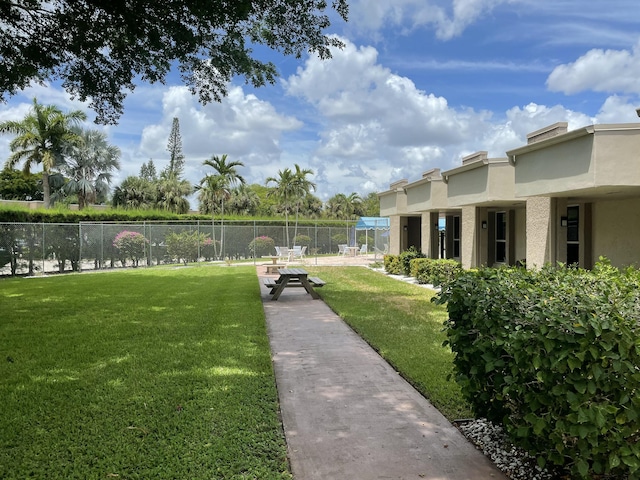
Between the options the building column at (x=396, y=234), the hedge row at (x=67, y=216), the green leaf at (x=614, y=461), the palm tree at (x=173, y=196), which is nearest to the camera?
the green leaf at (x=614, y=461)

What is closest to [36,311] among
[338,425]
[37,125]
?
[338,425]

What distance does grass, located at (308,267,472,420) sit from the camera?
15.6 feet

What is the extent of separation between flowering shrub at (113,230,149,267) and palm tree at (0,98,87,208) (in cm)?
1308

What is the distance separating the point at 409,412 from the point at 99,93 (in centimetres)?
979

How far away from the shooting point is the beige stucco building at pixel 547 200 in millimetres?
7754

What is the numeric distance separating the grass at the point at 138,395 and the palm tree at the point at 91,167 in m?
30.3

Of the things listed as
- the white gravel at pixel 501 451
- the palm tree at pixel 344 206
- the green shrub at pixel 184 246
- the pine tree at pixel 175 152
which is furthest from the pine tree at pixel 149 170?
the white gravel at pixel 501 451

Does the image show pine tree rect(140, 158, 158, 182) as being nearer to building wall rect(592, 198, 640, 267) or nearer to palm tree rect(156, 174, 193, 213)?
palm tree rect(156, 174, 193, 213)

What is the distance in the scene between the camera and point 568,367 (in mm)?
2396

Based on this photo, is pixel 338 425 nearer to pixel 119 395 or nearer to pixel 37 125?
pixel 119 395

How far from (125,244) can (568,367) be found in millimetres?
22053

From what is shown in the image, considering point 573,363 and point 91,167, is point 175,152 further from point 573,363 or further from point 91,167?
point 573,363

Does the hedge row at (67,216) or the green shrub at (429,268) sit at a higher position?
the hedge row at (67,216)

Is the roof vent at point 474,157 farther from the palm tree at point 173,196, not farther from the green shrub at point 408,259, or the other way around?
the palm tree at point 173,196
